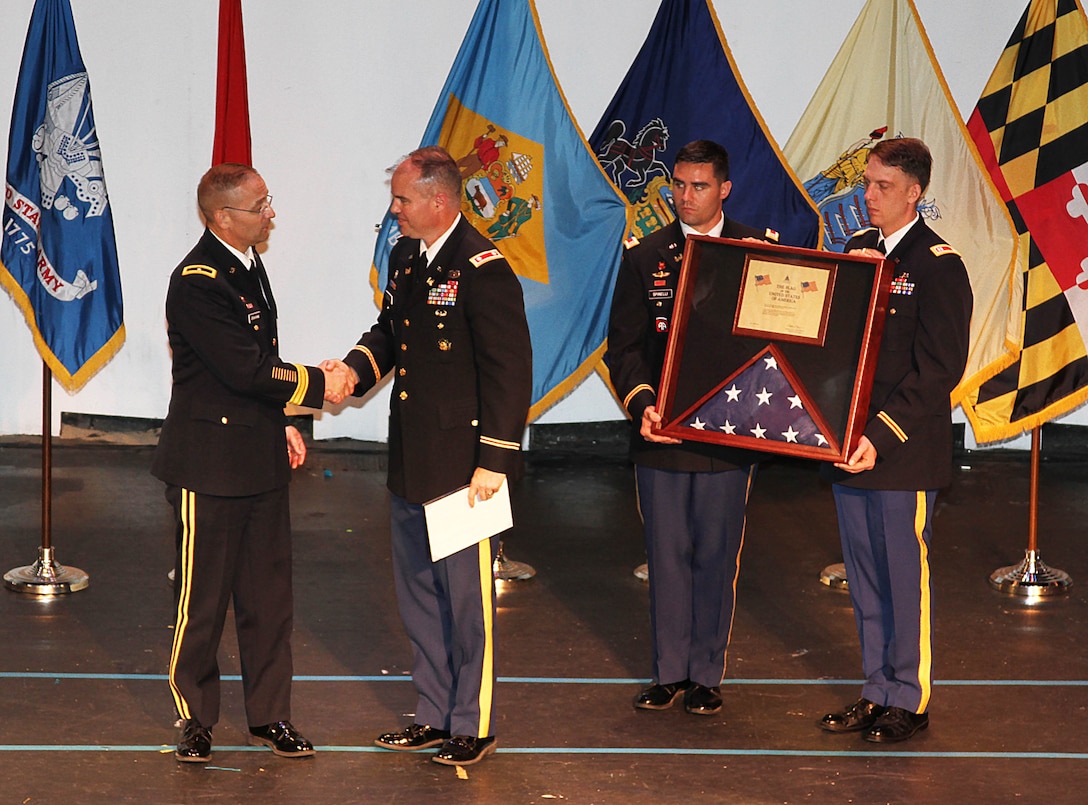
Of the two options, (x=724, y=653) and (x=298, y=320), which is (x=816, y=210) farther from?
(x=298, y=320)

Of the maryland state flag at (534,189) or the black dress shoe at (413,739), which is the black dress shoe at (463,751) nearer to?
the black dress shoe at (413,739)

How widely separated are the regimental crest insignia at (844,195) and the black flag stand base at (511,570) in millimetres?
1867

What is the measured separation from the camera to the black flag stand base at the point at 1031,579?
5.25m

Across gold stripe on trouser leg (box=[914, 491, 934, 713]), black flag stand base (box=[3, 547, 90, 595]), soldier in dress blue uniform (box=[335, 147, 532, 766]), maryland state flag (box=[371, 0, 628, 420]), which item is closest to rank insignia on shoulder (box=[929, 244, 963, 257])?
gold stripe on trouser leg (box=[914, 491, 934, 713])

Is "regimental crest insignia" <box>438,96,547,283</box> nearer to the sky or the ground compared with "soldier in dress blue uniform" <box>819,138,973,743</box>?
nearer to the sky

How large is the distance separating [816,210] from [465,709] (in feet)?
9.76

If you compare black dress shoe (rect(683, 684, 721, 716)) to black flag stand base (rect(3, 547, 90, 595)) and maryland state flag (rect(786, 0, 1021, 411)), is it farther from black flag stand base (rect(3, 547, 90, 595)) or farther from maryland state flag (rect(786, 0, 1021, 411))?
black flag stand base (rect(3, 547, 90, 595))

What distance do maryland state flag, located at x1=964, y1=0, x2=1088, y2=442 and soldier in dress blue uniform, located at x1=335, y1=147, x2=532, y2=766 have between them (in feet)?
9.05

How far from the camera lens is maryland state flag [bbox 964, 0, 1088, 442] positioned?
5480 millimetres

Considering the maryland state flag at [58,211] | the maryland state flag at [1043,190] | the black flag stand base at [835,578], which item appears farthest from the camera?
the maryland state flag at [1043,190]

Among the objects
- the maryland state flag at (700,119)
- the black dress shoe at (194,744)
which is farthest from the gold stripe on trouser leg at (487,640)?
the maryland state flag at (700,119)

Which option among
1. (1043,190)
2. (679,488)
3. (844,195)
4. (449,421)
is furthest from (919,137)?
(449,421)

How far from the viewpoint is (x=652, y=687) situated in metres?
4.11

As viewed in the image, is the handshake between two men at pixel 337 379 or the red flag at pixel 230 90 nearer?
the handshake between two men at pixel 337 379
